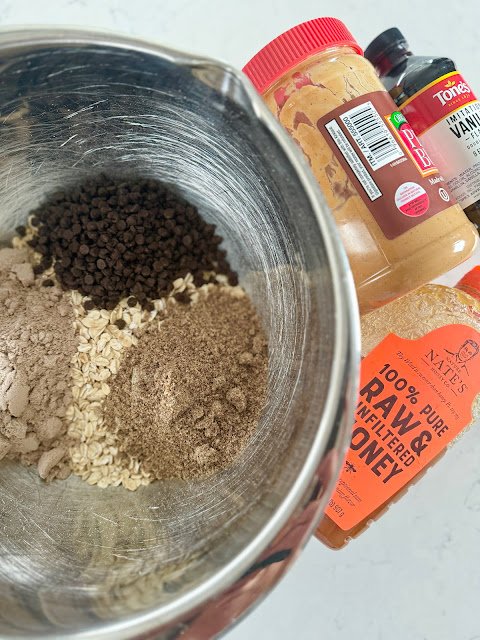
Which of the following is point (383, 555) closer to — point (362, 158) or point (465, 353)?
point (465, 353)

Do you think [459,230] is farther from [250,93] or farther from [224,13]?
[224,13]

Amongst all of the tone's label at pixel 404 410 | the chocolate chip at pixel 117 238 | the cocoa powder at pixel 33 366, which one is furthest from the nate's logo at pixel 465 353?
the cocoa powder at pixel 33 366

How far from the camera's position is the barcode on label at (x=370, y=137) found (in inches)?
25.5

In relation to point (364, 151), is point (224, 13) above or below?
above

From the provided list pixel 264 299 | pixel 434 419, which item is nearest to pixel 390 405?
pixel 434 419

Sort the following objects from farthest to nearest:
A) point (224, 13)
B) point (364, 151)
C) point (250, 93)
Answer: point (224, 13)
point (364, 151)
point (250, 93)

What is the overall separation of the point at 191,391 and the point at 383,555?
0.48 meters

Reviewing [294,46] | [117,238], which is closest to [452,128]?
[294,46]

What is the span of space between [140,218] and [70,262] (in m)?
0.13

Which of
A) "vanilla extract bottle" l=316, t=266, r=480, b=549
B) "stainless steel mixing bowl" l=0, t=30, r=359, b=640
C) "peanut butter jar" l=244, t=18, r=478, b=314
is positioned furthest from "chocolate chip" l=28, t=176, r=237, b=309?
"vanilla extract bottle" l=316, t=266, r=480, b=549

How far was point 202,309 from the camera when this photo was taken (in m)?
0.80

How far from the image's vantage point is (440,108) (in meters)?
0.71

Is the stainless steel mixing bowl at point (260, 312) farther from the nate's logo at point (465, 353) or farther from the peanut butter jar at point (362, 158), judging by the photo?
the nate's logo at point (465, 353)

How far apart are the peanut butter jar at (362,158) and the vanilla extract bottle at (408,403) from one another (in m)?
0.09
